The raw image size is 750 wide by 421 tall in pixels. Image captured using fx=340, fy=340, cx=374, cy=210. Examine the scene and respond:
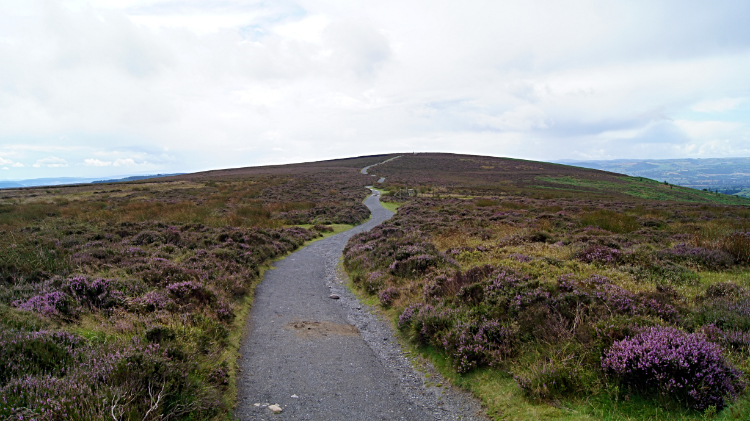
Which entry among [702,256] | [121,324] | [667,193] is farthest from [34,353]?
[667,193]

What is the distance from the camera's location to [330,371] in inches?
252

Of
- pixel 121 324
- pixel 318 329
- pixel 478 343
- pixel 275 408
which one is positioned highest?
pixel 121 324

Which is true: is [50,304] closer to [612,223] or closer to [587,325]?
[587,325]

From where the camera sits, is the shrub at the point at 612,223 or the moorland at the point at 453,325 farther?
the shrub at the point at 612,223

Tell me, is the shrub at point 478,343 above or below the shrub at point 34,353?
below

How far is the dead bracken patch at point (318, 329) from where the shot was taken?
26.7ft

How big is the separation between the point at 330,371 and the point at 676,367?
17.1ft

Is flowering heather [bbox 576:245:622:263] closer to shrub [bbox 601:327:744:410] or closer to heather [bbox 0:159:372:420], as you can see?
shrub [bbox 601:327:744:410]

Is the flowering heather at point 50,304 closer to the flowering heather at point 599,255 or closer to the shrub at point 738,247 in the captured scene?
the flowering heather at point 599,255

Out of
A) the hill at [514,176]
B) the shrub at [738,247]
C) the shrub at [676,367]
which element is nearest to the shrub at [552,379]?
the shrub at [676,367]

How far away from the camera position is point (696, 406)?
4008 mm

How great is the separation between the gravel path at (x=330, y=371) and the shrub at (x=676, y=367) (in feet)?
7.07

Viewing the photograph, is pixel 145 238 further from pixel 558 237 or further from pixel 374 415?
pixel 558 237

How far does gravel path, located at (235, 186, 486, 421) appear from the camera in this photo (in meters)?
5.26
